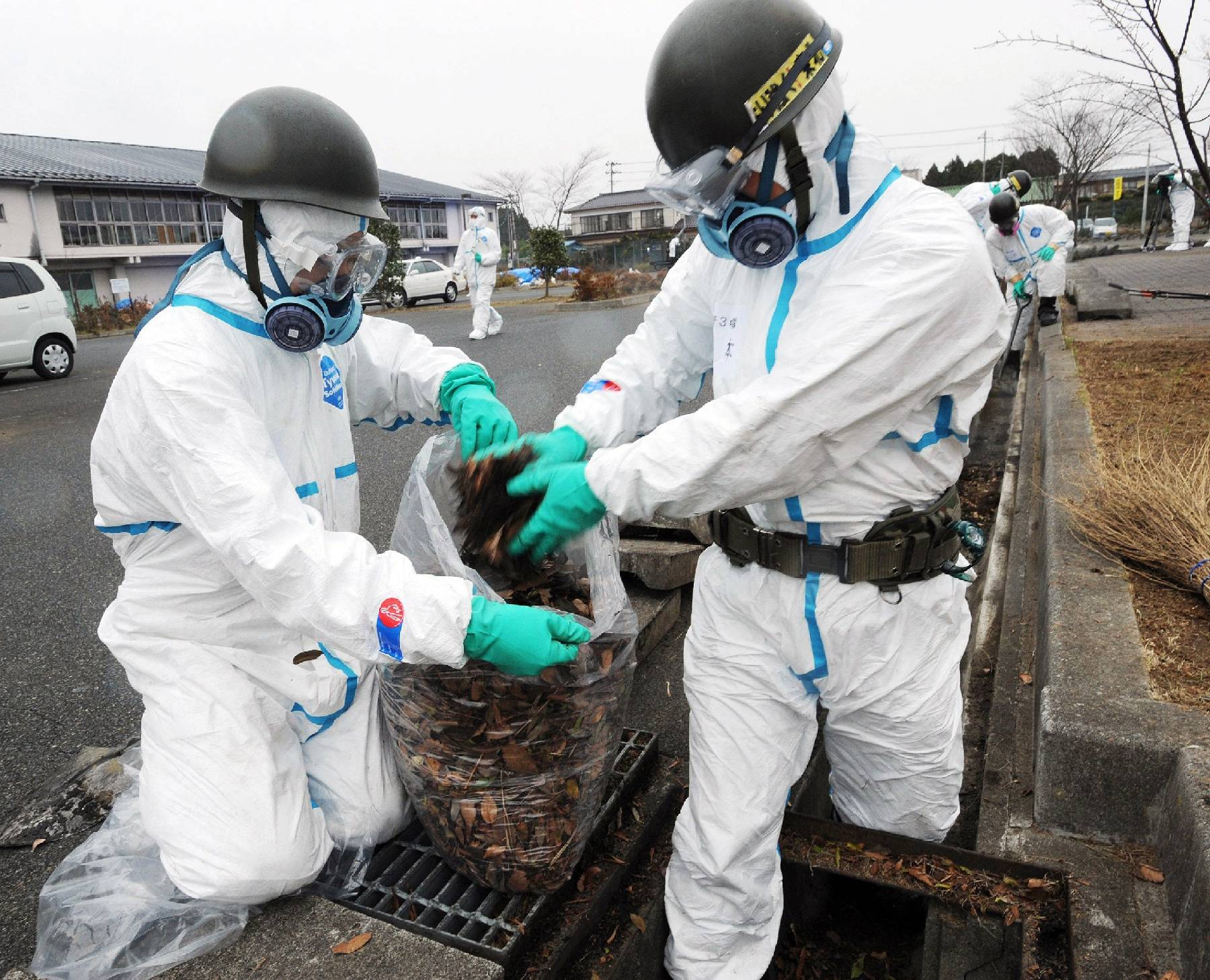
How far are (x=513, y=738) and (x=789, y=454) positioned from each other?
2.87 feet

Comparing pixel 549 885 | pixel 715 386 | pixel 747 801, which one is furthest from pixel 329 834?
pixel 715 386

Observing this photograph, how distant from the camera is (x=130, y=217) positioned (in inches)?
1326

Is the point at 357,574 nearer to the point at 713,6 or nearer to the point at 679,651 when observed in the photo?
the point at 713,6

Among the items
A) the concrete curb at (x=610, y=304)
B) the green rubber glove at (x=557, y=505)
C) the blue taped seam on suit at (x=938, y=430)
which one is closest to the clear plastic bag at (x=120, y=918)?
the green rubber glove at (x=557, y=505)

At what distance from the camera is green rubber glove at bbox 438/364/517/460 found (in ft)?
7.98

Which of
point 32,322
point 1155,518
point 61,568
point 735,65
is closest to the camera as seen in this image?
point 735,65

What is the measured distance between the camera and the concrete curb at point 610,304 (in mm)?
19328

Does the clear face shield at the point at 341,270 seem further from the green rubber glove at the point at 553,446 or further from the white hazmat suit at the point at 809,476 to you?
the white hazmat suit at the point at 809,476

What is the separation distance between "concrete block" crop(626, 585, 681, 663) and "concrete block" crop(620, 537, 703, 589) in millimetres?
38

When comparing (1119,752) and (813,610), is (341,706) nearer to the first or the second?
(813,610)

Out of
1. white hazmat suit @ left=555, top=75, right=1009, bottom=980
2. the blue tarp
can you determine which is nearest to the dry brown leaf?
white hazmat suit @ left=555, top=75, right=1009, bottom=980

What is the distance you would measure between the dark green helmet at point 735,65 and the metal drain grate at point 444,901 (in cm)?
164

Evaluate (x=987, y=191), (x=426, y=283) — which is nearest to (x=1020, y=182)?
(x=987, y=191)

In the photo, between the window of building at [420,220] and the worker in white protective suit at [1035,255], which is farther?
the window of building at [420,220]
